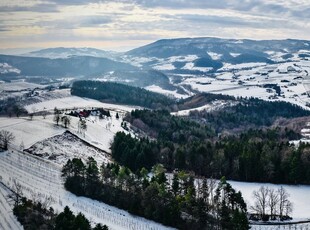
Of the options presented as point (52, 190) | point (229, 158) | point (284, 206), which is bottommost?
point (284, 206)

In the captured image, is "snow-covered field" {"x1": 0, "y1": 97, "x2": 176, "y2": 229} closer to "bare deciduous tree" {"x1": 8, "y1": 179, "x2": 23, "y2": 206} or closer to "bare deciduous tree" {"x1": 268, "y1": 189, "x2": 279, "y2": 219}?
"bare deciduous tree" {"x1": 8, "y1": 179, "x2": 23, "y2": 206}

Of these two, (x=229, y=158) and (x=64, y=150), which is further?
(x=64, y=150)

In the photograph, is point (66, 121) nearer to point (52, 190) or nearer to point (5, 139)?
point (5, 139)

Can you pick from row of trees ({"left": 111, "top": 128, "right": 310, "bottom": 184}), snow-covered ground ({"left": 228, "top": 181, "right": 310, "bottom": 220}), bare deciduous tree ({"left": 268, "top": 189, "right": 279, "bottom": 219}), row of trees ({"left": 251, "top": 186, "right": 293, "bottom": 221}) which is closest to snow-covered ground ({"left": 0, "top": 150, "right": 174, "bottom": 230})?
row of trees ({"left": 251, "top": 186, "right": 293, "bottom": 221})

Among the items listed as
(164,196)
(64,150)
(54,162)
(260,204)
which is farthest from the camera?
(64,150)

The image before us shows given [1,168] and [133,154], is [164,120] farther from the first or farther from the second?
[1,168]

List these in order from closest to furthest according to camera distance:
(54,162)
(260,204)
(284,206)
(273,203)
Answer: (273,203) < (284,206) < (260,204) < (54,162)

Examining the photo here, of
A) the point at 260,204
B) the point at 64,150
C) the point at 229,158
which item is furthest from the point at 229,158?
the point at 64,150

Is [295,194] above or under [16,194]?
under
